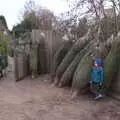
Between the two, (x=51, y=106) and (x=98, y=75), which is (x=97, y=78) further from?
(x=51, y=106)

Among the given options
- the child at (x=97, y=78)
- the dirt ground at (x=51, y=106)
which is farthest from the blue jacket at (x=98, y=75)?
the dirt ground at (x=51, y=106)

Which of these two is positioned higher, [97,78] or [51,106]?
[97,78]

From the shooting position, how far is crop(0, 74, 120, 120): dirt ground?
428 cm

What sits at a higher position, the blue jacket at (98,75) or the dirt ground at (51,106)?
the blue jacket at (98,75)

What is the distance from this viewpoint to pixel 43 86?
291 inches

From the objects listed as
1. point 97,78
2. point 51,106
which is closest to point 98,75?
point 97,78

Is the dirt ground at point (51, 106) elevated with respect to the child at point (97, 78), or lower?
lower

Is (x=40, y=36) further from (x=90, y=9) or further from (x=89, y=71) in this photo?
(x=89, y=71)

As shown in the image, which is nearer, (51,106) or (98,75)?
(51,106)

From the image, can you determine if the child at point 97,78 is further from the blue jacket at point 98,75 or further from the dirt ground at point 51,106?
the dirt ground at point 51,106

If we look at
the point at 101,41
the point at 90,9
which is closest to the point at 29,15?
the point at 90,9

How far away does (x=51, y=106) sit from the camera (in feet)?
16.4

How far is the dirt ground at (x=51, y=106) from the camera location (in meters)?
4.28

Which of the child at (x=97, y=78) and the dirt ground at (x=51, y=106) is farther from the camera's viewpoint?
the child at (x=97, y=78)
